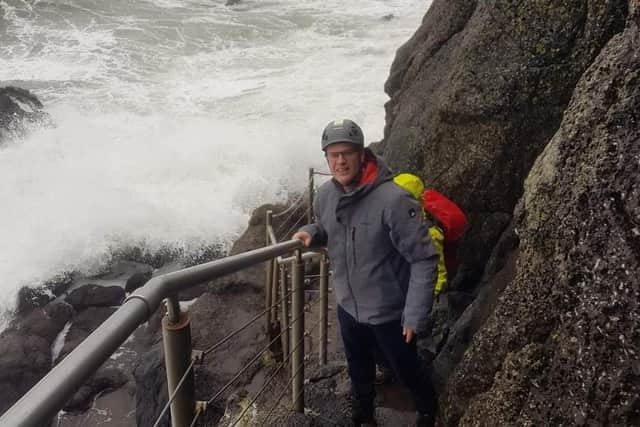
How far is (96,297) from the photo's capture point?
888 centimetres

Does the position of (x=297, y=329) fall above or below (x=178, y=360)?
below

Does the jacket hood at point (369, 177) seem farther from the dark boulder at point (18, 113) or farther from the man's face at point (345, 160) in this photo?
the dark boulder at point (18, 113)

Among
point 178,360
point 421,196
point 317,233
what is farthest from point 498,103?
point 178,360

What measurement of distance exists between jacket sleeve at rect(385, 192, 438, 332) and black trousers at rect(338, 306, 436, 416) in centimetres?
30

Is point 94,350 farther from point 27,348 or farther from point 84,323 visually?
point 84,323

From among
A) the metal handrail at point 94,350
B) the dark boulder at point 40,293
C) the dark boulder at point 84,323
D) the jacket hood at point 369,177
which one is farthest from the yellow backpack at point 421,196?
the dark boulder at point 40,293

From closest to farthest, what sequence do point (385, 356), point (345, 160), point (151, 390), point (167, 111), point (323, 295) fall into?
point (345, 160) → point (385, 356) → point (323, 295) → point (151, 390) → point (167, 111)

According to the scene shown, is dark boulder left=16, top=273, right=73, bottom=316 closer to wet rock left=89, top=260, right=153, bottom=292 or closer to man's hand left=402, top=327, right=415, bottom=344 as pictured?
Result: wet rock left=89, top=260, right=153, bottom=292

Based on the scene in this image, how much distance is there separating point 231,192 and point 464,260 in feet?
29.4

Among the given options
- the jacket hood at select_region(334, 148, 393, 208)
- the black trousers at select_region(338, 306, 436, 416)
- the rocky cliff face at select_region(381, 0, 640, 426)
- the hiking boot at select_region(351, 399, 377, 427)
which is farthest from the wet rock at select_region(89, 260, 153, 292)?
the jacket hood at select_region(334, 148, 393, 208)

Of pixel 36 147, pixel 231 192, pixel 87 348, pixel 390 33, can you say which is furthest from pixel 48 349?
pixel 390 33

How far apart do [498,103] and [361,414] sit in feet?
9.04

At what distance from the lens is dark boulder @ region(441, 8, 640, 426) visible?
185 cm

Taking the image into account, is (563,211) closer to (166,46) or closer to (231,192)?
(231,192)
